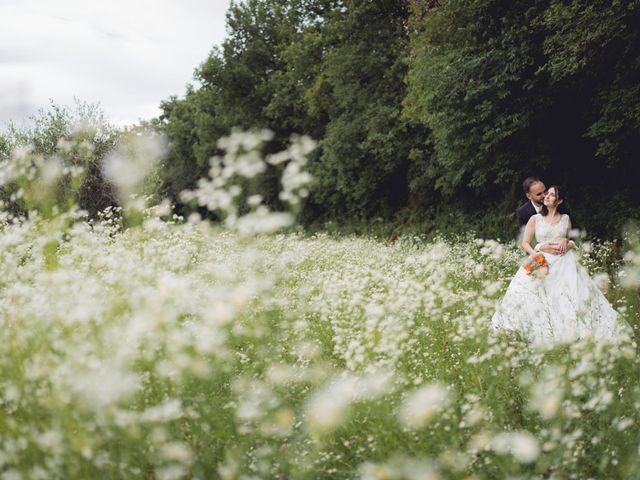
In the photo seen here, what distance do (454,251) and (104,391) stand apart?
10961 mm

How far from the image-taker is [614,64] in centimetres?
1272

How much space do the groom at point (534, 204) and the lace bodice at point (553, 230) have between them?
0.16m

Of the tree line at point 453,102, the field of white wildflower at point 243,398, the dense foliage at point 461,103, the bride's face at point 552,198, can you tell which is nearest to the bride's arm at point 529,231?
the bride's face at point 552,198

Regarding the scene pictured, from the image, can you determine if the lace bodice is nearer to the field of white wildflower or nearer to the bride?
the bride

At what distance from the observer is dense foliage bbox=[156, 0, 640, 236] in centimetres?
1210

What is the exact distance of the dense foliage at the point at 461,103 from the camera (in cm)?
1210

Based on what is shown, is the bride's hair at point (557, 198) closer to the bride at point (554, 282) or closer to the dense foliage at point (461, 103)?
the bride at point (554, 282)

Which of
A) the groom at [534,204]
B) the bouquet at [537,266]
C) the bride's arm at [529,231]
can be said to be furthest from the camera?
the bride's arm at [529,231]

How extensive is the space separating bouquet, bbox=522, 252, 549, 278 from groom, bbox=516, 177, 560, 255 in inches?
14.3

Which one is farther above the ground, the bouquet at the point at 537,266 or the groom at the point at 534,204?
the groom at the point at 534,204

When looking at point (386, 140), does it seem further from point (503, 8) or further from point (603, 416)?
point (603, 416)

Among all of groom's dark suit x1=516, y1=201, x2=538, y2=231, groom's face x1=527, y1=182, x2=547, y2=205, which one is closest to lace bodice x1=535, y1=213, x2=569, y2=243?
groom's face x1=527, y1=182, x2=547, y2=205

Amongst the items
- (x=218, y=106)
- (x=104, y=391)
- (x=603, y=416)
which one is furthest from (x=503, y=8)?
(x=218, y=106)

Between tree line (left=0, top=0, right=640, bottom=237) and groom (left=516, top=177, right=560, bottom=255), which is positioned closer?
groom (left=516, top=177, right=560, bottom=255)
